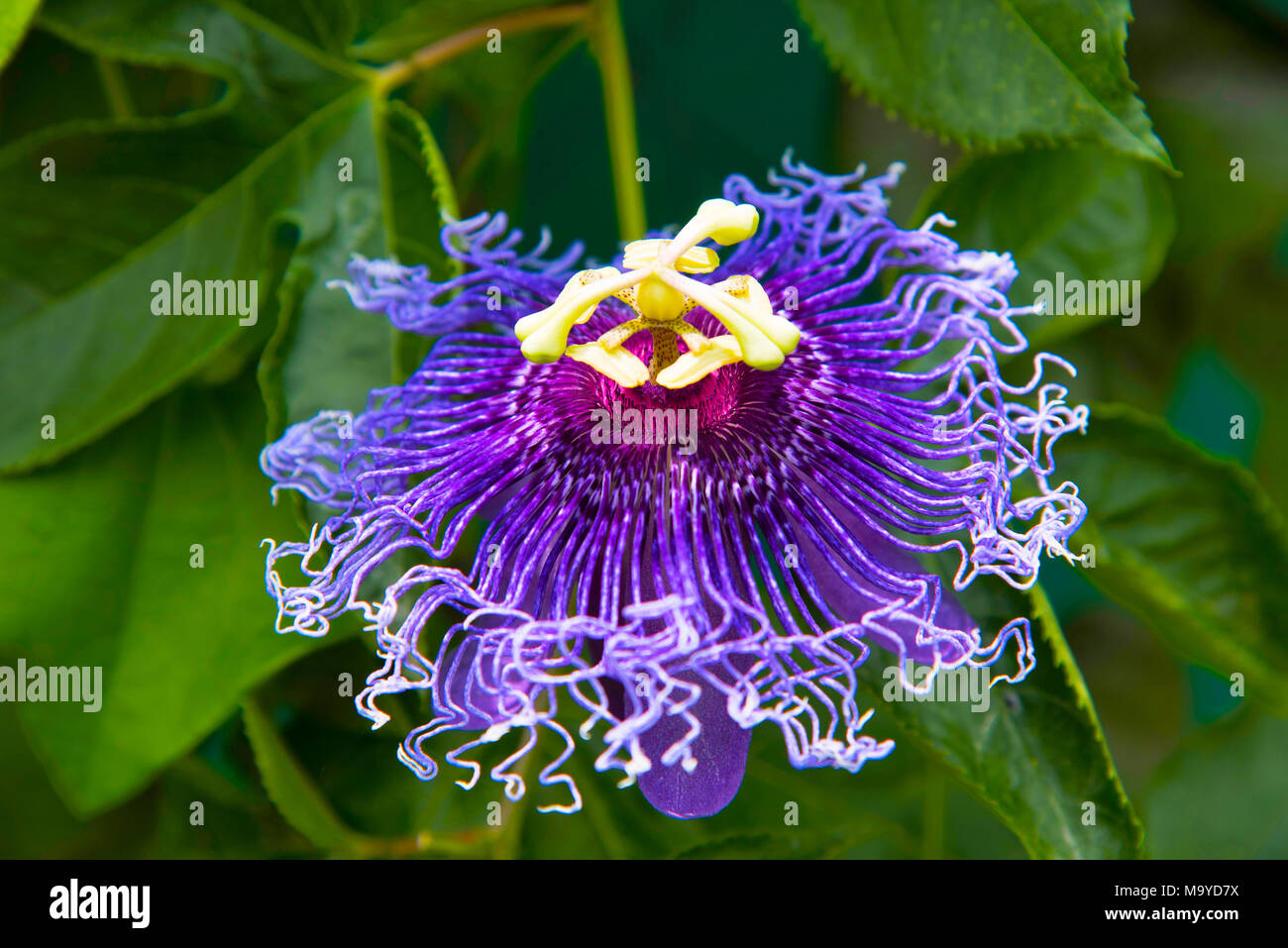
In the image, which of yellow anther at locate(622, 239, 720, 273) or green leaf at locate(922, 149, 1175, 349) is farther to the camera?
green leaf at locate(922, 149, 1175, 349)

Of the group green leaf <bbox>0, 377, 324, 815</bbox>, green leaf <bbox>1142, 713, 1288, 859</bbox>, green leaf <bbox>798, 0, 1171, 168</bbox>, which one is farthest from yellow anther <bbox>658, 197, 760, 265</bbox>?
green leaf <bbox>1142, 713, 1288, 859</bbox>

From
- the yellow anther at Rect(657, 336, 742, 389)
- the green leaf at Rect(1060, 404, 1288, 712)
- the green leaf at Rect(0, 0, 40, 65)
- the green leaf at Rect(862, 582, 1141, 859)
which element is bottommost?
the green leaf at Rect(862, 582, 1141, 859)

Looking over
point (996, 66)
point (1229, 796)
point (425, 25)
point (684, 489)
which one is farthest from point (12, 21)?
point (1229, 796)

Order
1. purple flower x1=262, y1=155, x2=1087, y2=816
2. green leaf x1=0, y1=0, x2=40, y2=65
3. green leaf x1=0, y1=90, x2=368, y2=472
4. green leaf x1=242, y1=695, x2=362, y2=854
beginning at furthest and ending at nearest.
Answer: green leaf x1=242, y1=695, x2=362, y2=854
green leaf x1=0, y1=90, x2=368, y2=472
green leaf x1=0, y1=0, x2=40, y2=65
purple flower x1=262, y1=155, x2=1087, y2=816

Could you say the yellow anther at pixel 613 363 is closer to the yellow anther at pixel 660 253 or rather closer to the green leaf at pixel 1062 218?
the yellow anther at pixel 660 253

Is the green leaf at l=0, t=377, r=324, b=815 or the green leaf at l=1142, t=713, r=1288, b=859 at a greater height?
the green leaf at l=0, t=377, r=324, b=815

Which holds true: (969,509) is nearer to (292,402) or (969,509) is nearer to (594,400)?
(594,400)

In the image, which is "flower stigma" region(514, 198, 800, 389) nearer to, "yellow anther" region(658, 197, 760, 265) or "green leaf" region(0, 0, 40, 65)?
"yellow anther" region(658, 197, 760, 265)

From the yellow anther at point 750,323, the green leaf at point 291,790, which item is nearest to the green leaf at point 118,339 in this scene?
the green leaf at point 291,790
